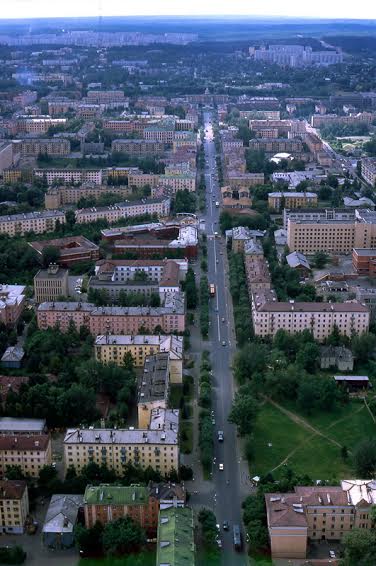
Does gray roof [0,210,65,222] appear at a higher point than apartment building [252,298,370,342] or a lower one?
lower

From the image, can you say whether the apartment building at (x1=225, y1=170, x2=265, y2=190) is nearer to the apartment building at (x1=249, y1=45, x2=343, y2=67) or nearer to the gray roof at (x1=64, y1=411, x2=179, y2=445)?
the gray roof at (x1=64, y1=411, x2=179, y2=445)

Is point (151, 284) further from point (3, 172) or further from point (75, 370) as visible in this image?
point (3, 172)

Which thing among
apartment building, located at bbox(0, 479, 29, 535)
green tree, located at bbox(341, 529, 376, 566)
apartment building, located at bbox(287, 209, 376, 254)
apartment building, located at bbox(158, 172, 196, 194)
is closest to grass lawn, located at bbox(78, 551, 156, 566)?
apartment building, located at bbox(0, 479, 29, 535)

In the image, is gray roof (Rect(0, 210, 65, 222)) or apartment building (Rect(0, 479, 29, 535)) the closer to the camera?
apartment building (Rect(0, 479, 29, 535))

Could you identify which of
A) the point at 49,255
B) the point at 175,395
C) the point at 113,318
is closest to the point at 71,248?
the point at 49,255

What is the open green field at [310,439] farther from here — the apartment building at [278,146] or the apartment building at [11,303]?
the apartment building at [278,146]

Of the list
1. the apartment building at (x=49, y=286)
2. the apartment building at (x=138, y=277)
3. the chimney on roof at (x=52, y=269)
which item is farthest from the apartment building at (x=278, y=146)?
the apartment building at (x=49, y=286)
